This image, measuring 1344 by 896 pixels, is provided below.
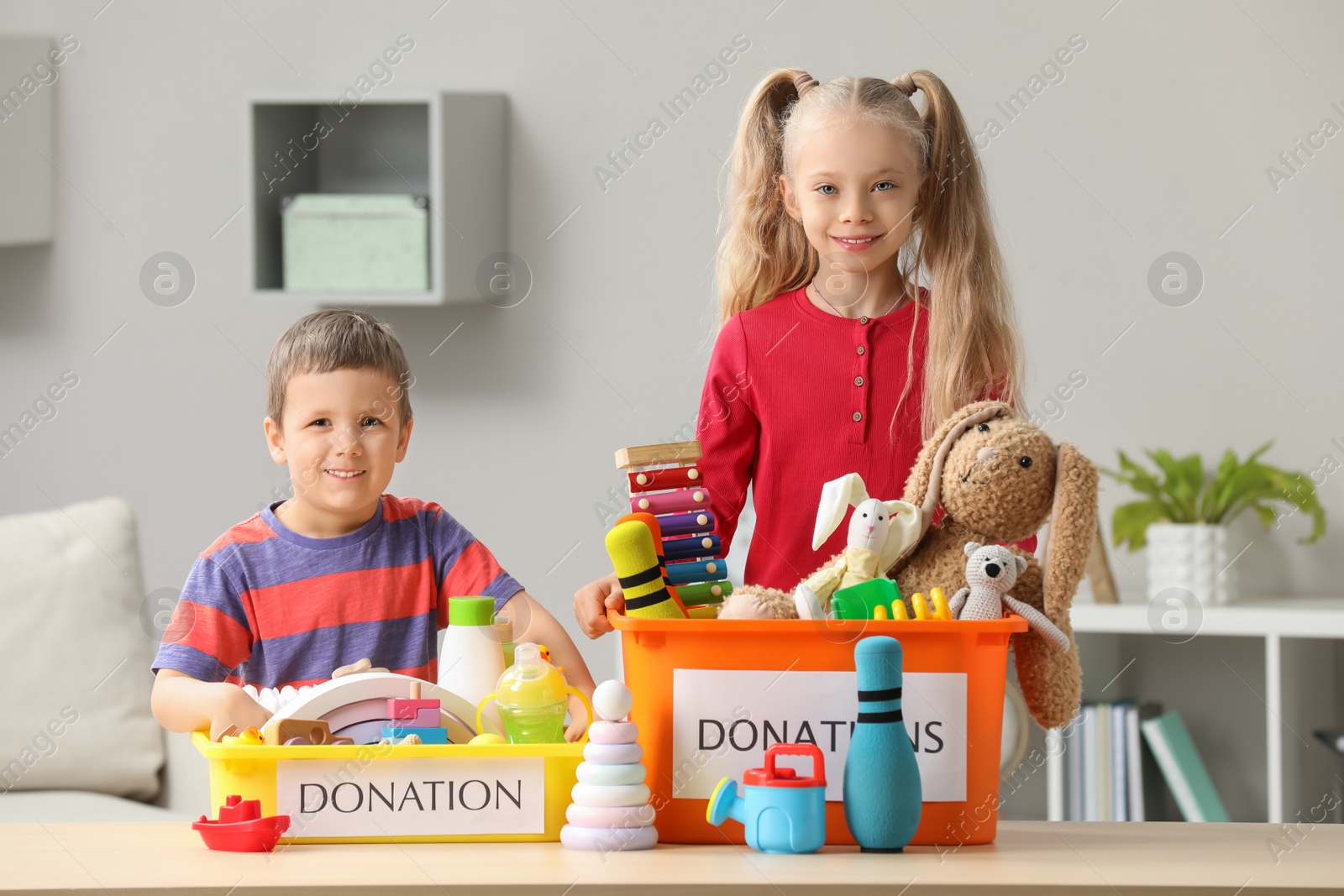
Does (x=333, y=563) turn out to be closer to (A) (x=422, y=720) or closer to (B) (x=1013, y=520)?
(A) (x=422, y=720)

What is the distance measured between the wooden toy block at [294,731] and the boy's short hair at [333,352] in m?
0.28

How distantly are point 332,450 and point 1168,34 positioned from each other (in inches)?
75.8

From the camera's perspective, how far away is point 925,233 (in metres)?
1.15

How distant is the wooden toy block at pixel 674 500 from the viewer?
87cm

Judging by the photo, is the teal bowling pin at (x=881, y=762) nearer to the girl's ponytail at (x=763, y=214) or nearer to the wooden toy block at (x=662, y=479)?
the wooden toy block at (x=662, y=479)

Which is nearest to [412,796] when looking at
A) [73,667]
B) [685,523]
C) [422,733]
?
[422,733]

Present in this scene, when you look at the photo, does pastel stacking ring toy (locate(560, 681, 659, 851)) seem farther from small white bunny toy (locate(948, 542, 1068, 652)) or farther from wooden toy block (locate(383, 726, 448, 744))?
small white bunny toy (locate(948, 542, 1068, 652))

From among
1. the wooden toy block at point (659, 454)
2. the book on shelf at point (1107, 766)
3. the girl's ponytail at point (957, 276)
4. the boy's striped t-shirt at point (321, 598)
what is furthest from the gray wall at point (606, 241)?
the wooden toy block at point (659, 454)

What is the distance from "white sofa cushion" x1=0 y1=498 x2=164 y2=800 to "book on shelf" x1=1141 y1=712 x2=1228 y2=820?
60.9 inches

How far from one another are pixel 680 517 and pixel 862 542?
0.40 ft

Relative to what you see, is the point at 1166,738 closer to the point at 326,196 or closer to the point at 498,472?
the point at 498,472

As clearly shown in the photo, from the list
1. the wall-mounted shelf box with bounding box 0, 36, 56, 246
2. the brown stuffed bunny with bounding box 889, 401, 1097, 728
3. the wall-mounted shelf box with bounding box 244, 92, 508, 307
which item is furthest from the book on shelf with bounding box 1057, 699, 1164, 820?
the wall-mounted shelf box with bounding box 0, 36, 56, 246

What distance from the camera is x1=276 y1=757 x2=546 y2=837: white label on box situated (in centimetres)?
77

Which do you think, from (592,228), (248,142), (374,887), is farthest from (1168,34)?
(374,887)
